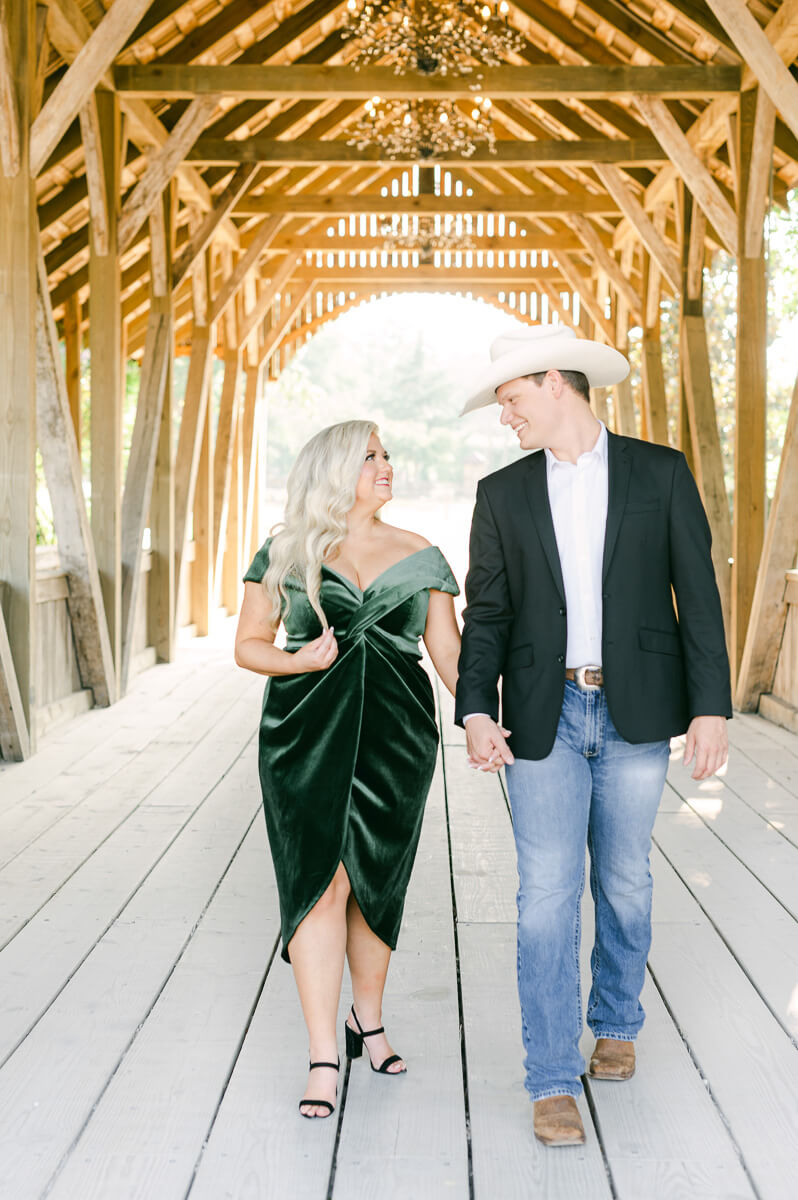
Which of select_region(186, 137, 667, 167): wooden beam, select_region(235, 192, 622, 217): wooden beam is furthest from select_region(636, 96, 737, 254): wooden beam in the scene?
select_region(235, 192, 622, 217): wooden beam

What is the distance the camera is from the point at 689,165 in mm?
7227

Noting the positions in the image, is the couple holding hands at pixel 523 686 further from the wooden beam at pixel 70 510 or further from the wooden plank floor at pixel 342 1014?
the wooden beam at pixel 70 510

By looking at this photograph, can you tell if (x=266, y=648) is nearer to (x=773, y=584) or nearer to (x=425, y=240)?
(x=773, y=584)

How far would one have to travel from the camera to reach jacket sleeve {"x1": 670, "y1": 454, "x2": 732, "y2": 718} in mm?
2221

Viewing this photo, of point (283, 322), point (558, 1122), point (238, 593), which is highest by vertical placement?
point (283, 322)


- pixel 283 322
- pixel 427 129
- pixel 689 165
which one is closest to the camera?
pixel 689 165

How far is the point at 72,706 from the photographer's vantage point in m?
6.57

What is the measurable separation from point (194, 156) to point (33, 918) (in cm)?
685

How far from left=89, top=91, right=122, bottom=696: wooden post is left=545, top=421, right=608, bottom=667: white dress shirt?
204 inches

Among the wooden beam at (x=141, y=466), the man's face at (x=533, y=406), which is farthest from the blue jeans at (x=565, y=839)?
the wooden beam at (x=141, y=466)

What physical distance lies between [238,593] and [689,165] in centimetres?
716

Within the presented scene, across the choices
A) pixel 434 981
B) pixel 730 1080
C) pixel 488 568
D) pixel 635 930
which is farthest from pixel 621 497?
pixel 434 981

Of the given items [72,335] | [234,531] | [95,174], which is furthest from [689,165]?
[234,531]

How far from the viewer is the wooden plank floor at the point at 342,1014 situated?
6.80 feet
